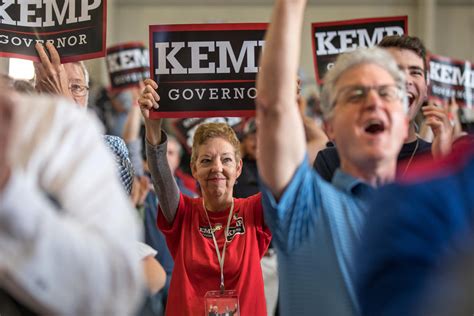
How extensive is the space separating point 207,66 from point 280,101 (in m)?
1.67

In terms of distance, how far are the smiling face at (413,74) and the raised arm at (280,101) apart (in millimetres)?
1376

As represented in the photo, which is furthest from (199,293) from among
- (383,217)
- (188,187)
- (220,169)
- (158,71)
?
(188,187)

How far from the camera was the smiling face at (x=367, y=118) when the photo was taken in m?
2.27

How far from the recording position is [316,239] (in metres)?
2.26

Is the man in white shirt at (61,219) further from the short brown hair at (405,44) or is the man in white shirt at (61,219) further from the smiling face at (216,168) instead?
the short brown hair at (405,44)

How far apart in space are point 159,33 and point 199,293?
1.09 metres

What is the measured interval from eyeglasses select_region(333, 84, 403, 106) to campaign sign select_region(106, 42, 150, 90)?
4124 millimetres

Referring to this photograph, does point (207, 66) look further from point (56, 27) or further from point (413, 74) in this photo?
point (413, 74)

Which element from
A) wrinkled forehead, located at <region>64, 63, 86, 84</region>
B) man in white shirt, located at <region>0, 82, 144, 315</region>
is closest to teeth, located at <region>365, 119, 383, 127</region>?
man in white shirt, located at <region>0, 82, 144, 315</region>

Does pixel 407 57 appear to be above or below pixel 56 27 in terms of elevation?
below

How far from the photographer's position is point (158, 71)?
3.79 m

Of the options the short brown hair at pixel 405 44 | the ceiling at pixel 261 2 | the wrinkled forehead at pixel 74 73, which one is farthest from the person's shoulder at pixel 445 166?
the ceiling at pixel 261 2

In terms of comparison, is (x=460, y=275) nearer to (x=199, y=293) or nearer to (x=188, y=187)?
(x=199, y=293)

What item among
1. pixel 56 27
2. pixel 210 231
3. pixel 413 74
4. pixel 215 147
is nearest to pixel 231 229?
pixel 210 231
